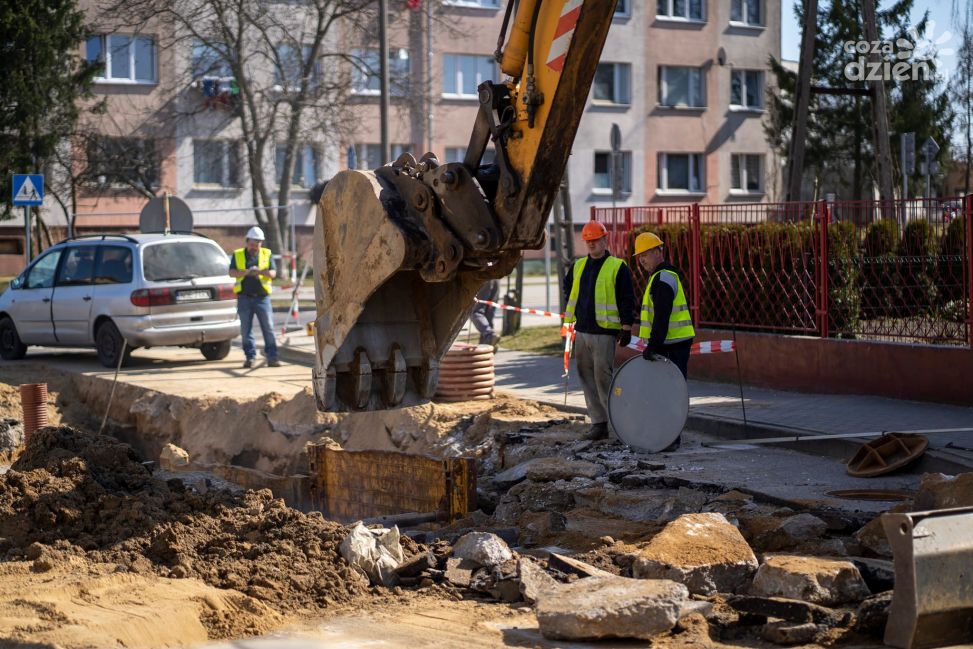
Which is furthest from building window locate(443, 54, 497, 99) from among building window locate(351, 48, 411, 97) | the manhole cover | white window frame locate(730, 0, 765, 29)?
the manhole cover

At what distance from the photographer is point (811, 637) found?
5809 mm

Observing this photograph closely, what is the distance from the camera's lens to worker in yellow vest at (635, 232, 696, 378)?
10406mm

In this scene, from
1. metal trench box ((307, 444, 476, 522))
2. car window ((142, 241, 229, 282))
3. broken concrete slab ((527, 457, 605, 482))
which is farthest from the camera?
car window ((142, 241, 229, 282))

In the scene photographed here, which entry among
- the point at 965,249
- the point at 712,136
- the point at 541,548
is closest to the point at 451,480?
the point at 541,548

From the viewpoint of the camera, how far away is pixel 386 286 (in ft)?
26.4

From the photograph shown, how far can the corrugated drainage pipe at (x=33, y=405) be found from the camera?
1292 cm

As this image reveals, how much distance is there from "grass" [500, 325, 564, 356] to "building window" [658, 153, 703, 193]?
78.5 feet

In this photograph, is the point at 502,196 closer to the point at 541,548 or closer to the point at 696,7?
the point at 541,548

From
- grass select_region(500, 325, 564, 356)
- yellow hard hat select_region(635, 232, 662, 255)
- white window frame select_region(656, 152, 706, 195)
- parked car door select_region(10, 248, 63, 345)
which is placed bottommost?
grass select_region(500, 325, 564, 356)

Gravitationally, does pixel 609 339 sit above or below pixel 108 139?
below

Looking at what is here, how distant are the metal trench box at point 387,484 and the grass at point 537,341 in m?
8.30

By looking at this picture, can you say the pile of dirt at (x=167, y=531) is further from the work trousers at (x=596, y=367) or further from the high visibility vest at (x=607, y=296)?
the high visibility vest at (x=607, y=296)

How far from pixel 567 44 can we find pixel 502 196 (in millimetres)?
941

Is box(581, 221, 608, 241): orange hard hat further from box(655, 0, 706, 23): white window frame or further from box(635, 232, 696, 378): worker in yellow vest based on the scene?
box(655, 0, 706, 23): white window frame
